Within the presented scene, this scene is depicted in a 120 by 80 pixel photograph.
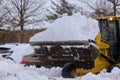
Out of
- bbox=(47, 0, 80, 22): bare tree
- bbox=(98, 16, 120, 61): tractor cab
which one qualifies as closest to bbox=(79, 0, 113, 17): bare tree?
bbox=(47, 0, 80, 22): bare tree

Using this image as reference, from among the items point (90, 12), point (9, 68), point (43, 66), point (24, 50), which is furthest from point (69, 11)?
point (9, 68)

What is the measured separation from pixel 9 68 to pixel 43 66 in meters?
4.93

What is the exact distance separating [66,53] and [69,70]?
0.80 metres

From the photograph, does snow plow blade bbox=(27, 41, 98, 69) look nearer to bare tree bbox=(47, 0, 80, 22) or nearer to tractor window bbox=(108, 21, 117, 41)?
tractor window bbox=(108, 21, 117, 41)

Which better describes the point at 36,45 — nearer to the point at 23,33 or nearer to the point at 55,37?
the point at 55,37

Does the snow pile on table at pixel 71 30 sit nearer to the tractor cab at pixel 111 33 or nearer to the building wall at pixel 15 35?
the tractor cab at pixel 111 33

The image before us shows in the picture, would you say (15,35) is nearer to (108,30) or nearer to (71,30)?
(108,30)

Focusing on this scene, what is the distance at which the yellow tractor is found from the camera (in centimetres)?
1356

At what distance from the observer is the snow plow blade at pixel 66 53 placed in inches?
518

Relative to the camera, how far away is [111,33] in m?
14.0

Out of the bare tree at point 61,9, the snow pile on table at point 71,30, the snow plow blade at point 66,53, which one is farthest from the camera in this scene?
the bare tree at point 61,9

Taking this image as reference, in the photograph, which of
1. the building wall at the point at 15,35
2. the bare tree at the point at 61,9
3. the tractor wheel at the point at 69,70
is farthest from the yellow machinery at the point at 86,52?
the bare tree at the point at 61,9

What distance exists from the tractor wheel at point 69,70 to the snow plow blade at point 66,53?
0.58 feet

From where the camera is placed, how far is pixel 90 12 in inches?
1667
